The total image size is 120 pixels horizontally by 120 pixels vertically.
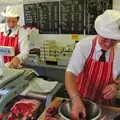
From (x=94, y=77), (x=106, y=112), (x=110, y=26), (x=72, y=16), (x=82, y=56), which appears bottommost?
A: (x=106, y=112)

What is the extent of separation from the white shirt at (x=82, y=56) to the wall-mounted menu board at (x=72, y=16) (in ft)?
4.41

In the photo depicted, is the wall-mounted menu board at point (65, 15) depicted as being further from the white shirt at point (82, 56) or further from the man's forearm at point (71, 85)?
the man's forearm at point (71, 85)

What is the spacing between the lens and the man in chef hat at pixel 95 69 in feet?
4.75

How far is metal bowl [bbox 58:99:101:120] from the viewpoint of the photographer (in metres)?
1.19

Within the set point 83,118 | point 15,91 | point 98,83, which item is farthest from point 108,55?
point 15,91

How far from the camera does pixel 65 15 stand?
9.77 feet

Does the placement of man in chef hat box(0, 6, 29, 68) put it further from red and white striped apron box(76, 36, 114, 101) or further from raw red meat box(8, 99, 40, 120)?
raw red meat box(8, 99, 40, 120)

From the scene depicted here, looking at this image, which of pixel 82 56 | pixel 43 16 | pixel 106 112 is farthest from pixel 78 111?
pixel 43 16

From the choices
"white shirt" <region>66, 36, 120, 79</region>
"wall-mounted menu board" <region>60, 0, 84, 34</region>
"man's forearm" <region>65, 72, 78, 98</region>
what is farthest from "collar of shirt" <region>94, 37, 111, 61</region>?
"wall-mounted menu board" <region>60, 0, 84, 34</region>

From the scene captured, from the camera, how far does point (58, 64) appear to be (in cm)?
299

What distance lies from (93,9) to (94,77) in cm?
134

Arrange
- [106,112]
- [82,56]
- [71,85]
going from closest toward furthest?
[106,112] < [71,85] < [82,56]

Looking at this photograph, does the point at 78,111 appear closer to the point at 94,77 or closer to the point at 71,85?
the point at 71,85

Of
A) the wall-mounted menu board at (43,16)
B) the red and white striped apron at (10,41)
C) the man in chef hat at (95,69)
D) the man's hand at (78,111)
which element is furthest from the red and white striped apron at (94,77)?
the wall-mounted menu board at (43,16)
